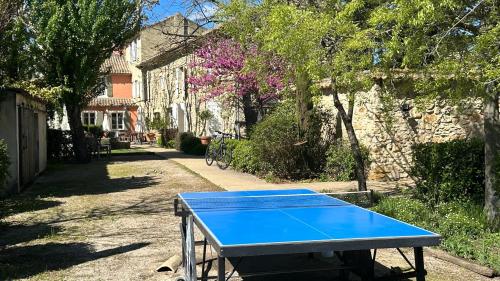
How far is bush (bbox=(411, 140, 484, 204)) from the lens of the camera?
356 inches

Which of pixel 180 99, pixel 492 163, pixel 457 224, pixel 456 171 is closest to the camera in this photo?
pixel 457 224

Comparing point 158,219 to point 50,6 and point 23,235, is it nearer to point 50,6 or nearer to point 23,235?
point 23,235

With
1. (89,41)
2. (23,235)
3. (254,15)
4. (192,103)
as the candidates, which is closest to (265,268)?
(23,235)

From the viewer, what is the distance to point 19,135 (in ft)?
42.6

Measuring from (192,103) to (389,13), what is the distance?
78.8 feet

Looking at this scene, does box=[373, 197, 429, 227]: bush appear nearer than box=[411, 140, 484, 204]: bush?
Yes

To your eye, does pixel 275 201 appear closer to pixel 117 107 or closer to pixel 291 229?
pixel 291 229

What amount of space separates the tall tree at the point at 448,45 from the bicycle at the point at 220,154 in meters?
10.2

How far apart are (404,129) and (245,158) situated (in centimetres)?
492

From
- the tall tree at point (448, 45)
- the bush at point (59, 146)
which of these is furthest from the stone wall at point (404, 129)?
the bush at point (59, 146)

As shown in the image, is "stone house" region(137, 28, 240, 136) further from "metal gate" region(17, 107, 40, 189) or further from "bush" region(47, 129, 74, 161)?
"metal gate" region(17, 107, 40, 189)

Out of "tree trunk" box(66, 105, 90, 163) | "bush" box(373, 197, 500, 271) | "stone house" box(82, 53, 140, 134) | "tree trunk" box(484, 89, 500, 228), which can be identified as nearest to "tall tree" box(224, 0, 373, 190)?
"tree trunk" box(484, 89, 500, 228)

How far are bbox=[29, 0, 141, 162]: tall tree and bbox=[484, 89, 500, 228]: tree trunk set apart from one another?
14.4 m

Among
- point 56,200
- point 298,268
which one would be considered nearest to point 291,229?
point 298,268
